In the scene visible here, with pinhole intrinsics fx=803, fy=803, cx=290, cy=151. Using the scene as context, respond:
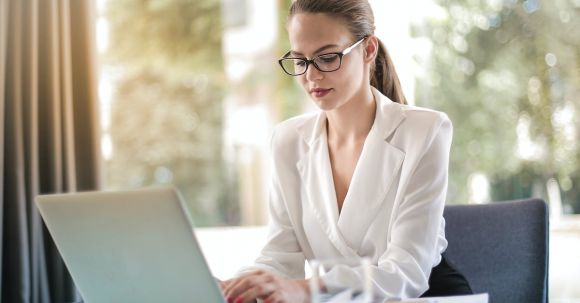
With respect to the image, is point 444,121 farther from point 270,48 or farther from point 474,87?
point 270,48

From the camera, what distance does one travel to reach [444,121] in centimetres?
185

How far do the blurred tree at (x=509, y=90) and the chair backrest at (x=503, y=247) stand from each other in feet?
4.16

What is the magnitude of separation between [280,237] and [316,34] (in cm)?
50

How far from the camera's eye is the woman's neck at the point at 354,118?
199cm

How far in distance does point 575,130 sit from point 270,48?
1311 millimetres

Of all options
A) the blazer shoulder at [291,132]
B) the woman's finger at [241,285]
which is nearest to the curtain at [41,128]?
the blazer shoulder at [291,132]

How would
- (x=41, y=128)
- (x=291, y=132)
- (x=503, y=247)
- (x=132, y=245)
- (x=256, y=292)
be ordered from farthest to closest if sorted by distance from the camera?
(x=41, y=128), (x=291, y=132), (x=503, y=247), (x=256, y=292), (x=132, y=245)

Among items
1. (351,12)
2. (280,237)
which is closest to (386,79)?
(351,12)

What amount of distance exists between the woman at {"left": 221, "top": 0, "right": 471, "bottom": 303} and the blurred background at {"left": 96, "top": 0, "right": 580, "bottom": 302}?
1177 mm

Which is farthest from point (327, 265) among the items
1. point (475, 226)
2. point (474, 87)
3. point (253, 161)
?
point (253, 161)

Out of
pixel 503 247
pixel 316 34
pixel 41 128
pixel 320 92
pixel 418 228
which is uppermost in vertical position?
pixel 316 34

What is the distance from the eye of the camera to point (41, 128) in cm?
280

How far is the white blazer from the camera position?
5.58ft

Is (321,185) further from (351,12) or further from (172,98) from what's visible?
(172,98)
